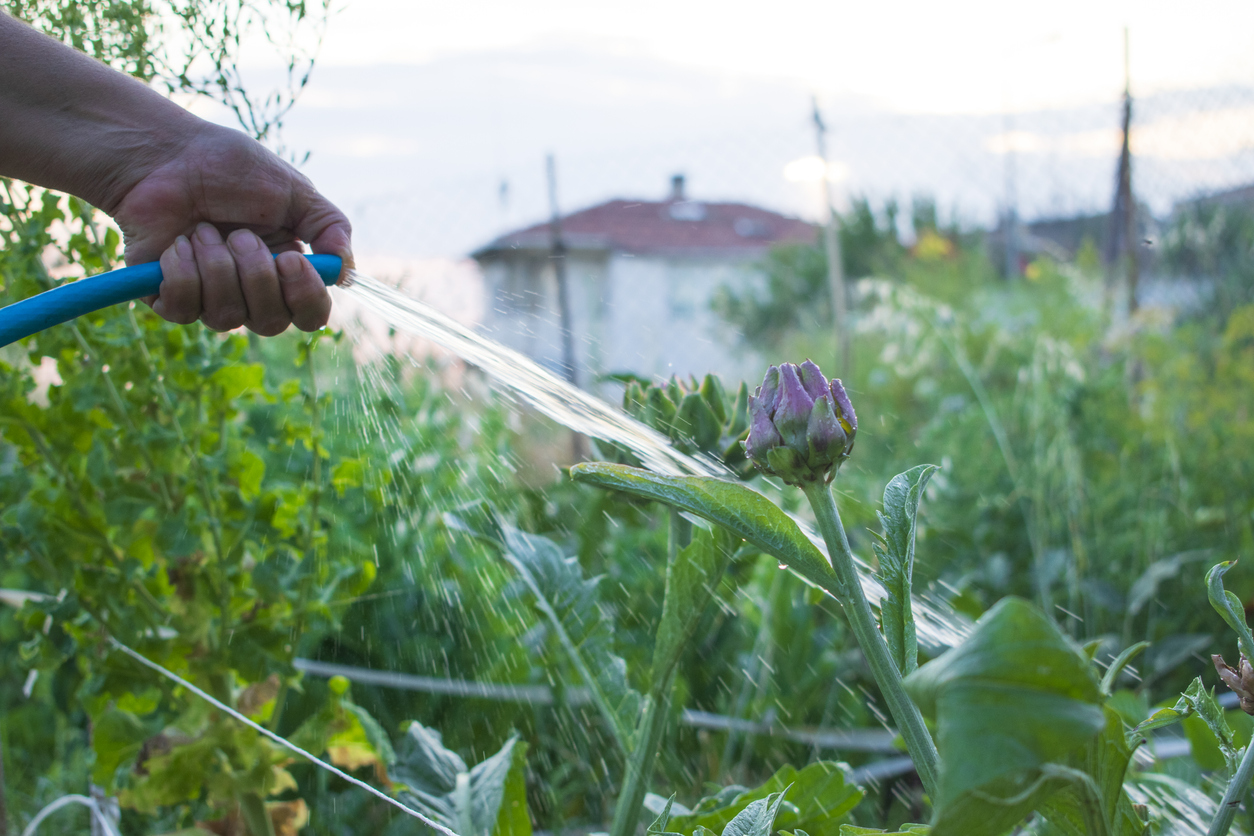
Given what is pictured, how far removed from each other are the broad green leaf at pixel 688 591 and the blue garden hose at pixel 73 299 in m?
0.48

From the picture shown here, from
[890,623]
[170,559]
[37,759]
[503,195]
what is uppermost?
[503,195]

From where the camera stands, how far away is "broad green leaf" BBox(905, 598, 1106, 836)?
0.94 ft

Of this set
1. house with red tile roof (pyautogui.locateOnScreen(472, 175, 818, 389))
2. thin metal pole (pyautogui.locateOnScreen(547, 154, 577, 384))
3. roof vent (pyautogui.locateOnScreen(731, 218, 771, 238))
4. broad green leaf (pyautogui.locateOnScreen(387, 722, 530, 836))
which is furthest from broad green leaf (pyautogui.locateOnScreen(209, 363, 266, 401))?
roof vent (pyautogui.locateOnScreen(731, 218, 771, 238))

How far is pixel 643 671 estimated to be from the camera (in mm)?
1086

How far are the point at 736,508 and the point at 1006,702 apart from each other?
0.56ft

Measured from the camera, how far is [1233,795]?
1.41 ft

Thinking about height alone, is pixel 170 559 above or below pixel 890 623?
below

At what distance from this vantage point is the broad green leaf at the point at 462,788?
2.35 feet

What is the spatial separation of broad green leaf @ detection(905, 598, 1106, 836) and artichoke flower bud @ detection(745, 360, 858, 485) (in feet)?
0.46

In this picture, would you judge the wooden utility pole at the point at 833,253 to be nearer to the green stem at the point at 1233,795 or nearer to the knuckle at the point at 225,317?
the knuckle at the point at 225,317

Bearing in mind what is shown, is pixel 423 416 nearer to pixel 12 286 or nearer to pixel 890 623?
pixel 12 286

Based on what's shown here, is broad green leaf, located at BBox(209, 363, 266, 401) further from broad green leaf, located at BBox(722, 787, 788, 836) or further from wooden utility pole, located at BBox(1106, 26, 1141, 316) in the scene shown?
wooden utility pole, located at BBox(1106, 26, 1141, 316)

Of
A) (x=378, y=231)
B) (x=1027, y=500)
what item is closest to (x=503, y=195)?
(x=378, y=231)

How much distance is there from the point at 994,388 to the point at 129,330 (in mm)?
3513
